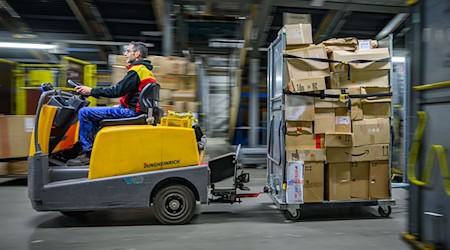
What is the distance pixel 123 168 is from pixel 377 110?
10.3 feet

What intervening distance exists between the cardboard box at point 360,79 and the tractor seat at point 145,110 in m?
2.17

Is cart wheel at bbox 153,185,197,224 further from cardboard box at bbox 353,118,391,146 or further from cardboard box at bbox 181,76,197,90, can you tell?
cardboard box at bbox 181,76,197,90

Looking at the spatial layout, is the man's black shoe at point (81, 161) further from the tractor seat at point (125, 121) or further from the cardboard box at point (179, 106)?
the cardboard box at point (179, 106)

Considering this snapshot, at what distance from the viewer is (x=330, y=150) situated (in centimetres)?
416

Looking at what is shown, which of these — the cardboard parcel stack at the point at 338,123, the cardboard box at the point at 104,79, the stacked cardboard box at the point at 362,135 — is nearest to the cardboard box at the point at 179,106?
the cardboard box at the point at 104,79

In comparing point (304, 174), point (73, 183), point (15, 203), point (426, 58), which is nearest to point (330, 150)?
point (304, 174)

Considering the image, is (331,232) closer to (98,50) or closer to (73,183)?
(73,183)

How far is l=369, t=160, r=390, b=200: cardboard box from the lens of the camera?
13.9ft

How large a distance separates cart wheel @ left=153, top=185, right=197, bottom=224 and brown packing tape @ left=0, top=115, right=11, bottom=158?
A: 3.93 meters

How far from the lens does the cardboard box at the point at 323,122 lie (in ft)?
13.5

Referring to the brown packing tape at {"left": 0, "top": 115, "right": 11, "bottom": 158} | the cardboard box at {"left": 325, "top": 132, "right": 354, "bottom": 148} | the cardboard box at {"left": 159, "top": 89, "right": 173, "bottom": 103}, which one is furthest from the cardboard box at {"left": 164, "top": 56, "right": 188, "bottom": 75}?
the cardboard box at {"left": 325, "top": 132, "right": 354, "bottom": 148}

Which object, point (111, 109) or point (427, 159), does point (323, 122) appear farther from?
point (111, 109)

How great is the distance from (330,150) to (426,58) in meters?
1.67

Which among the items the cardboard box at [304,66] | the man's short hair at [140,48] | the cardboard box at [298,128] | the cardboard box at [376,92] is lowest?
the cardboard box at [298,128]
